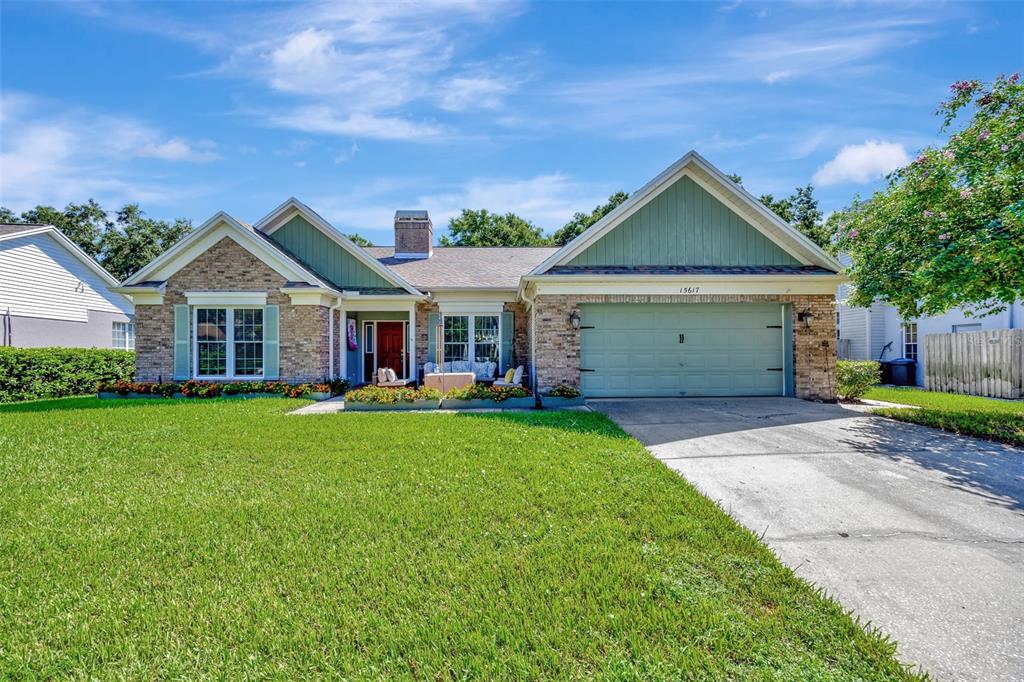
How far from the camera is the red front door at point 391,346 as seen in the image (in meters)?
18.0

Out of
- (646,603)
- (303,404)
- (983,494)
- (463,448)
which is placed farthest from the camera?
(303,404)

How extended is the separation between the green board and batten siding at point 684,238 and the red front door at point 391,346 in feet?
27.4

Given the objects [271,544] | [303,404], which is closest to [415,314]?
[303,404]

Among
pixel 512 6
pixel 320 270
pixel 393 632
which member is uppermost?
pixel 512 6

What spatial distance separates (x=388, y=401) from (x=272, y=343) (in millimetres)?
4912

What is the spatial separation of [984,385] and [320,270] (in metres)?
20.1

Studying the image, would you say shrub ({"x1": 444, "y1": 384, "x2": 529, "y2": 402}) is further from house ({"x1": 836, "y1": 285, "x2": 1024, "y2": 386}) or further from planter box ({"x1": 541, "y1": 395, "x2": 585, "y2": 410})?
house ({"x1": 836, "y1": 285, "x2": 1024, "y2": 386})

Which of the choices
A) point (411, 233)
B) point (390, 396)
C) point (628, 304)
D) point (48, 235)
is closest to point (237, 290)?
point (390, 396)

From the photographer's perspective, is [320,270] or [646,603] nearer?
[646,603]

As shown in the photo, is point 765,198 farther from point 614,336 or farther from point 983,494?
point 983,494

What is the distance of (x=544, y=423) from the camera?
28.6 feet

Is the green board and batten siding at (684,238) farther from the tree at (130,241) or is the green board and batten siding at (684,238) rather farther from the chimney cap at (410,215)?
the tree at (130,241)

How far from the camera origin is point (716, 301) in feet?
39.7

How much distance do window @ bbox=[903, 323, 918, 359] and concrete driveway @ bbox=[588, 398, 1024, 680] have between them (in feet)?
38.7
